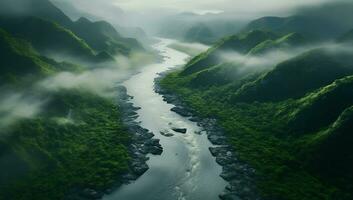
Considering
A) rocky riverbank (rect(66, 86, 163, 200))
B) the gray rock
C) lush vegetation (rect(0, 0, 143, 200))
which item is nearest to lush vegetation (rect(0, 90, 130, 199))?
lush vegetation (rect(0, 0, 143, 200))

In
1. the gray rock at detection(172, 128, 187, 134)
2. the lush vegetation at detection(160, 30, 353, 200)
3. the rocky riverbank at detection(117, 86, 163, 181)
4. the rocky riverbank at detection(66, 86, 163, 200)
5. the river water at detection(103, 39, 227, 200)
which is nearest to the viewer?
the rocky riverbank at detection(66, 86, 163, 200)

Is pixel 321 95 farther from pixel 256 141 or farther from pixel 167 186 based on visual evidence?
pixel 167 186

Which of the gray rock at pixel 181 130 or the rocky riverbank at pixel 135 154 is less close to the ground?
the gray rock at pixel 181 130

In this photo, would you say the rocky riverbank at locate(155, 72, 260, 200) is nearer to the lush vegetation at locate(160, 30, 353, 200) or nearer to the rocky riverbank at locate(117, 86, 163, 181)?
the lush vegetation at locate(160, 30, 353, 200)

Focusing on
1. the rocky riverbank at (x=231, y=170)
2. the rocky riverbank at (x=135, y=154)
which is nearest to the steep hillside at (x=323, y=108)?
the rocky riverbank at (x=231, y=170)

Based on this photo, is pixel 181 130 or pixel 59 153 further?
pixel 181 130

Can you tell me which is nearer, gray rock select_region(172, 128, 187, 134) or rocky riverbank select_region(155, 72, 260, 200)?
rocky riverbank select_region(155, 72, 260, 200)

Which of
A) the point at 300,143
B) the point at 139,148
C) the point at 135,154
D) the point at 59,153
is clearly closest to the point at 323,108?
the point at 300,143

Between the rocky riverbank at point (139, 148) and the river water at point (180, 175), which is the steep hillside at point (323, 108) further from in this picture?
the rocky riverbank at point (139, 148)

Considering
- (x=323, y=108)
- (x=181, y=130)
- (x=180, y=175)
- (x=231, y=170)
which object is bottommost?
(x=231, y=170)

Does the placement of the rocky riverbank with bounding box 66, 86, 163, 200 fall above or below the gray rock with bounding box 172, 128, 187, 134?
below

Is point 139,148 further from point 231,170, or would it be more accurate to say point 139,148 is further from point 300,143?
point 300,143

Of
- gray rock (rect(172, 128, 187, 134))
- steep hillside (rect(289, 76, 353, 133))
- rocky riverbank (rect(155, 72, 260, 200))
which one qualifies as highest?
gray rock (rect(172, 128, 187, 134))
